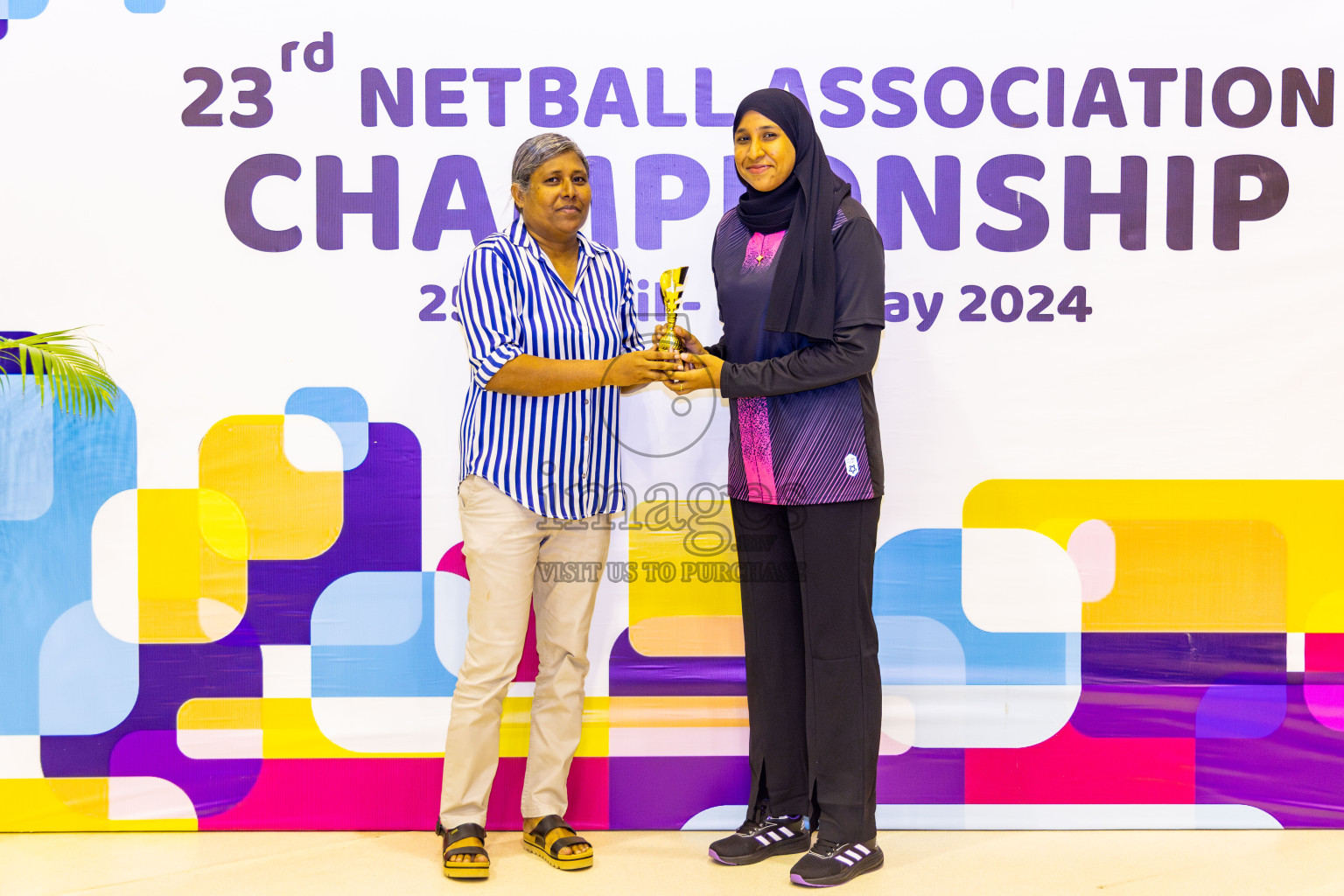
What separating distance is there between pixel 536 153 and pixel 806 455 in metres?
0.99

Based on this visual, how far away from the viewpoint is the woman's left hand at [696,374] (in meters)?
2.42

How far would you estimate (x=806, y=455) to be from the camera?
2.43 meters

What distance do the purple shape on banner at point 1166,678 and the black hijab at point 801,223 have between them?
1361 mm

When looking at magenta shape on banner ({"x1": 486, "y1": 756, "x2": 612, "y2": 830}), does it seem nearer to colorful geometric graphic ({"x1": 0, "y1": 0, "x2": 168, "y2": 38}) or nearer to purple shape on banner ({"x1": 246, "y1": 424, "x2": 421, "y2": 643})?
purple shape on banner ({"x1": 246, "y1": 424, "x2": 421, "y2": 643})

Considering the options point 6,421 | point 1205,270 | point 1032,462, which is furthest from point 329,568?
point 1205,270

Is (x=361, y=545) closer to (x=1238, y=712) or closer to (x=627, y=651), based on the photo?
(x=627, y=651)

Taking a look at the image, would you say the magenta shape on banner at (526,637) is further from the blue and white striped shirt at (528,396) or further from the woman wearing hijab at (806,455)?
the woman wearing hijab at (806,455)

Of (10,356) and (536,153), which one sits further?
(10,356)

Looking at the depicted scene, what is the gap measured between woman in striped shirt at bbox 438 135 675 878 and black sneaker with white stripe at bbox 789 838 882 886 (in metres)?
0.55

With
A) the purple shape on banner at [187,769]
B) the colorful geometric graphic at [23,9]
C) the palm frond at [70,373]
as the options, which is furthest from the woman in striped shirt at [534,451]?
the colorful geometric graphic at [23,9]

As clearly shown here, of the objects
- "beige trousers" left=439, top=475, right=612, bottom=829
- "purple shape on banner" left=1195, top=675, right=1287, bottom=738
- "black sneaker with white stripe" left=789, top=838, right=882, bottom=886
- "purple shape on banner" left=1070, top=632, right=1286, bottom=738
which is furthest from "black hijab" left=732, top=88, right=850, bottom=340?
"purple shape on banner" left=1195, top=675, right=1287, bottom=738

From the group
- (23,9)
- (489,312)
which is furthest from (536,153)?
(23,9)

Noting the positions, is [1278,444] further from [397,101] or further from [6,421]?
[6,421]

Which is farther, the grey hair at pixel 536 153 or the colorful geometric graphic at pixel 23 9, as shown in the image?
the colorful geometric graphic at pixel 23 9
